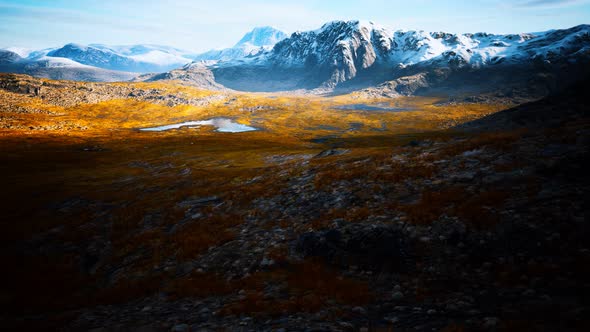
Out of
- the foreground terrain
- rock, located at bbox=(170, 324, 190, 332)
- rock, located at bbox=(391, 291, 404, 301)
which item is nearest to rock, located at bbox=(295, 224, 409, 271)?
the foreground terrain

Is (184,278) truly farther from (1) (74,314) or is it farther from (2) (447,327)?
(2) (447,327)

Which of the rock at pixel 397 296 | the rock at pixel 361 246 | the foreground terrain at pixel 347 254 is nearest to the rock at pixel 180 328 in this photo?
the foreground terrain at pixel 347 254

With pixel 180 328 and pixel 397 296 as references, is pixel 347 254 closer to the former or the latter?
pixel 397 296

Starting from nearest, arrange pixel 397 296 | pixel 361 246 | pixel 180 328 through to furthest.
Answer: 1. pixel 180 328
2. pixel 397 296
3. pixel 361 246

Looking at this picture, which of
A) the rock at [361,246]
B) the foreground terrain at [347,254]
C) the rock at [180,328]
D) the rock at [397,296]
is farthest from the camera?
the rock at [361,246]

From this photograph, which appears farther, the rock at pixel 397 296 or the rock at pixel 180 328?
the rock at pixel 397 296

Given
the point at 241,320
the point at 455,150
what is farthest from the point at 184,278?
the point at 455,150

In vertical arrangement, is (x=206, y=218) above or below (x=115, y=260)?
above

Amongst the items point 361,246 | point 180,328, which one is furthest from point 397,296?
point 180,328

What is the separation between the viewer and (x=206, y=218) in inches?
1065

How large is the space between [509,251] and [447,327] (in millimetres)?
5715

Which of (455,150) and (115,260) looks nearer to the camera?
(115,260)

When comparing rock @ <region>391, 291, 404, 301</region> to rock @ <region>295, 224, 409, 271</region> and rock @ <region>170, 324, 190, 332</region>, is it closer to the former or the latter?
rock @ <region>295, 224, 409, 271</region>

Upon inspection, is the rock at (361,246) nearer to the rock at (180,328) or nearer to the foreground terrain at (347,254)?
the foreground terrain at (347,254)
